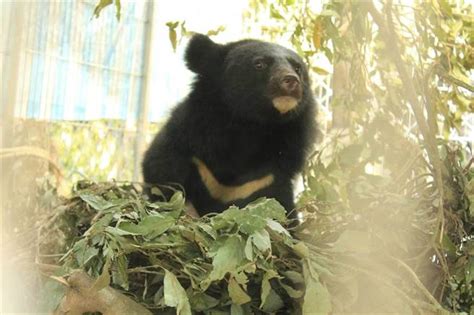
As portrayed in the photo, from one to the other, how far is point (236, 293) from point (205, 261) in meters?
0.12

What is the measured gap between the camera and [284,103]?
6.70 feet

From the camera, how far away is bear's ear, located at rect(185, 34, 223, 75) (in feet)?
7.38

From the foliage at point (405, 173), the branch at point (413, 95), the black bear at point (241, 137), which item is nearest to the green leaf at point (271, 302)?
the foliage at point (405, 173)

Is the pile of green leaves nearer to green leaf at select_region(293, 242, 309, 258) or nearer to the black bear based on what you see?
green leaf at select_region(293, 242, 309, 258)

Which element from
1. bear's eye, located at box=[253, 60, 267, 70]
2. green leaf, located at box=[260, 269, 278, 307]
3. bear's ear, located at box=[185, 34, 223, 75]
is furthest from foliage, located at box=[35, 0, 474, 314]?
bear's ear, located at box=[185, 34, 223, 75]

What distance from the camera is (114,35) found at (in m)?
3.39

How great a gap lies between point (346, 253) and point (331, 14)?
0.64 m

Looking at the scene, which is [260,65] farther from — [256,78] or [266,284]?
[266,284]

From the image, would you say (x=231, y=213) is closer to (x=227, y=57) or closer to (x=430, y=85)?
(x=430, y=85)

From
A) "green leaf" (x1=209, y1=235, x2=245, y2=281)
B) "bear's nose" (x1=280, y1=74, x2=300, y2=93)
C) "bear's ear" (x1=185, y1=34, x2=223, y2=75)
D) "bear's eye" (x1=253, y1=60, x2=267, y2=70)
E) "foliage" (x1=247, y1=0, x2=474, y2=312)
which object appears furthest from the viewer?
"bear's ear" (x1=185, y1=34, x2=223, y2=75)

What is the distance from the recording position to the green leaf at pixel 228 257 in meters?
1.10

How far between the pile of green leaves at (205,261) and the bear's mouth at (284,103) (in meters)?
0.75

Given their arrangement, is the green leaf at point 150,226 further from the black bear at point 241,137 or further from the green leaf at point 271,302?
the black bear at point 241,137

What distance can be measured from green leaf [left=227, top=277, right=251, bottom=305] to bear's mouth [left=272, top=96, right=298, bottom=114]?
957 mm
